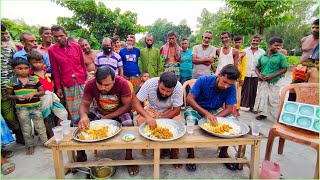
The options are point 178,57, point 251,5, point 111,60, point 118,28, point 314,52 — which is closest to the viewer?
point 314,52

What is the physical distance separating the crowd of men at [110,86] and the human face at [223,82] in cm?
1

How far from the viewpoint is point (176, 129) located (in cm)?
244

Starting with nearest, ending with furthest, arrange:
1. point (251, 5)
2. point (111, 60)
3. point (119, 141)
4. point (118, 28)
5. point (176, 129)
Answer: point (119, 141), point (176, 129), point (111, 60), point (251, 5), point (118, 28)

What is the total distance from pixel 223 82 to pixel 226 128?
0.65 m

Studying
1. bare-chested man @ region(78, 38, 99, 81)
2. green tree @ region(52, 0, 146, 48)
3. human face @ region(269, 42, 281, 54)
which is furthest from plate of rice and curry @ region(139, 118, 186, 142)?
green tree @ region(52, 0, 146, 48)

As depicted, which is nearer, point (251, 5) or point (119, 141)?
point (119, 141)

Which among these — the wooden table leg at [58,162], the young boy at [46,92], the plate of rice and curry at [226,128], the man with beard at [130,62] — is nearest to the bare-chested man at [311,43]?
the plate of rice and curry at [226,128]

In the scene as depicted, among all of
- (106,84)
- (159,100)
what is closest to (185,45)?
(159,100)

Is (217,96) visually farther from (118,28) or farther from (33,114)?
(118,28)

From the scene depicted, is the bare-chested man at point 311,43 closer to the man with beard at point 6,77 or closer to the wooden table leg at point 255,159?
the wooden table leg at point 255,159

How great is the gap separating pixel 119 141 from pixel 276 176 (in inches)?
71.8

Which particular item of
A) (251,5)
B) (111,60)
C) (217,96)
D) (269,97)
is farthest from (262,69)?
(251,5)

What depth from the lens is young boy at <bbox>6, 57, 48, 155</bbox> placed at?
291 cm

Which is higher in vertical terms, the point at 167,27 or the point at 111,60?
the point at 167,27
